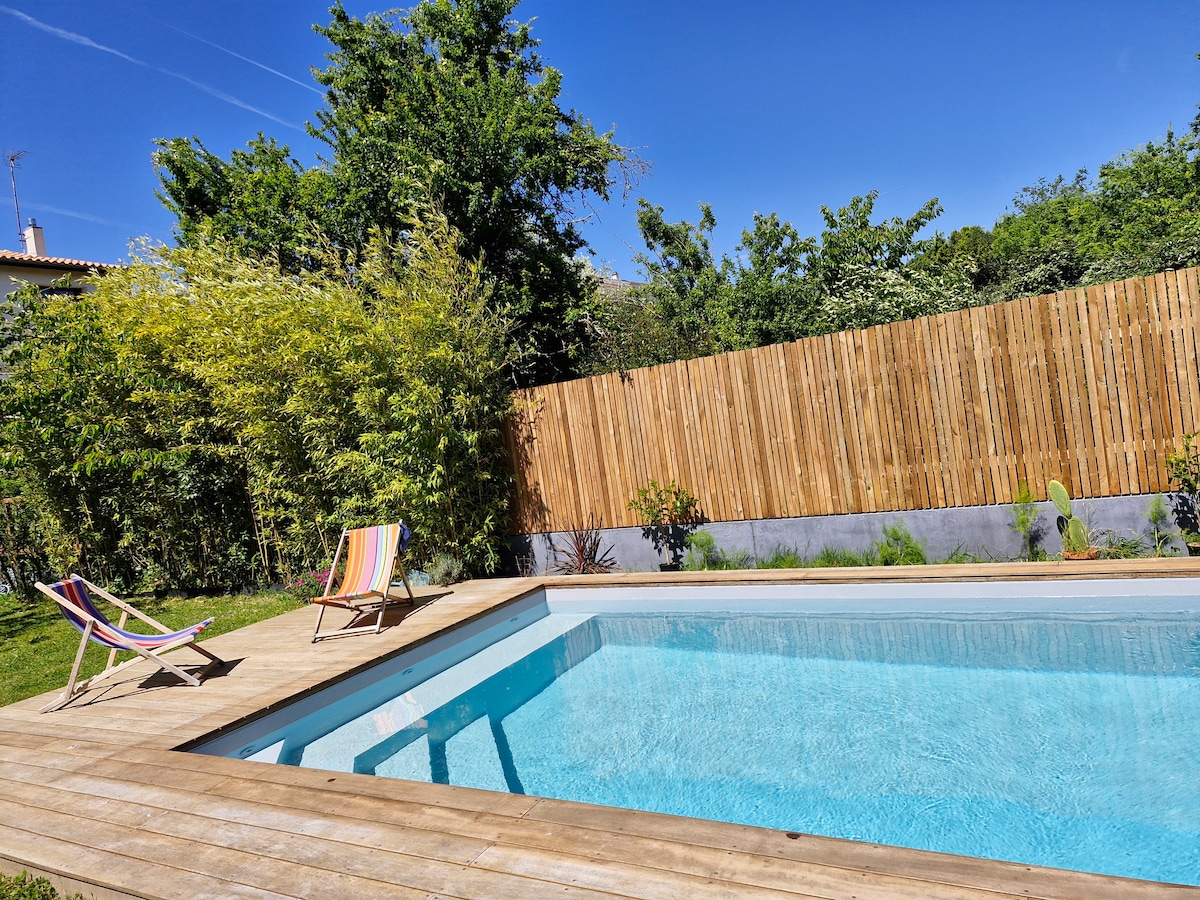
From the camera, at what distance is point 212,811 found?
2.60 meters

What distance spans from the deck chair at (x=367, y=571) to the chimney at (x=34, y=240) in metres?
21.9

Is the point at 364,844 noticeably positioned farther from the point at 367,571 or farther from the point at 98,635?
the point at 367,571

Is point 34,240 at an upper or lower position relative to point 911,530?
upper

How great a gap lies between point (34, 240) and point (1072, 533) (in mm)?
26602

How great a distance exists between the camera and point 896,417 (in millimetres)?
5703

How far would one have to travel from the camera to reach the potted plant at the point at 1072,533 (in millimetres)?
4812

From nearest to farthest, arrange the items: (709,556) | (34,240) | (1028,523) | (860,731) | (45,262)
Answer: (860,731) → (1028,523) → (709,556) → (45,262) → (34,240)

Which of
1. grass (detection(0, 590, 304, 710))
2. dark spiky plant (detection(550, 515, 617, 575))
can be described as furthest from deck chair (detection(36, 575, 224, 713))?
dark spiky plant (detection(550, 515, 617, 575))

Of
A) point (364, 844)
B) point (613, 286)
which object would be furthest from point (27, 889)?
point (613, 286)

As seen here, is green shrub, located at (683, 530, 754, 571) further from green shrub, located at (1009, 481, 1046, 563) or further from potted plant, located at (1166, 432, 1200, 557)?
potted plant, located at (1166, 432, 1200, 557)

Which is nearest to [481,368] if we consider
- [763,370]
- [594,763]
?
[763,370]

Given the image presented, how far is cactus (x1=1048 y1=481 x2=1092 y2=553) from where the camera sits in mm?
4844

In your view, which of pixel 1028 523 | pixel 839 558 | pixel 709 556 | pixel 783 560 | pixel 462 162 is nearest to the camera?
pixel 1028 523

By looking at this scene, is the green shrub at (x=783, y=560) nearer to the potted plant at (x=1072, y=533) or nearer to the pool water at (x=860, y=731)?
the pool water at (x=860, y=731)
